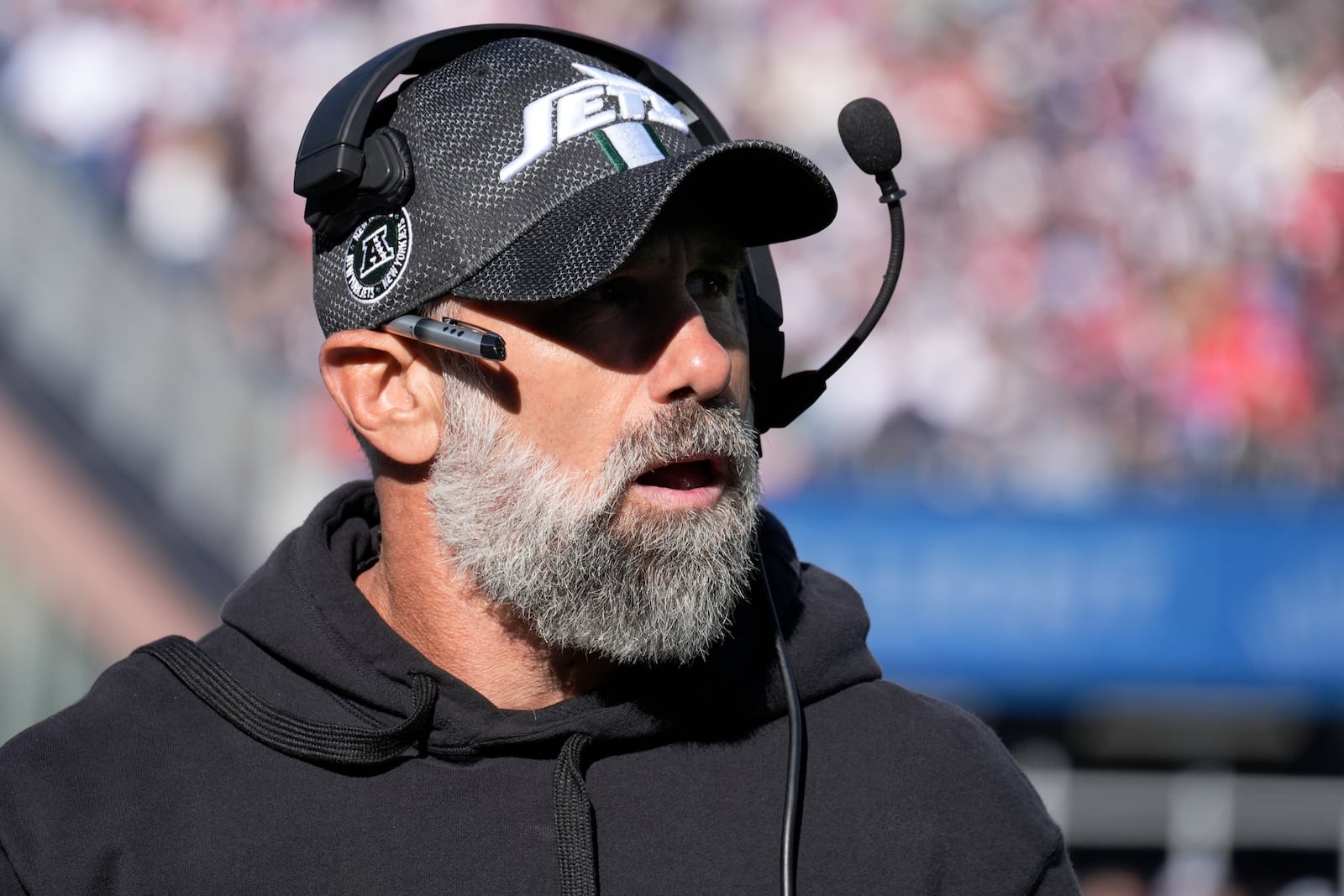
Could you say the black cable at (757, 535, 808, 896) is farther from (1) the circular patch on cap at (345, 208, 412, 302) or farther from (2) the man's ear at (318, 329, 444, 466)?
(1) the circular patch on cap at (345, 208, 412, 302)

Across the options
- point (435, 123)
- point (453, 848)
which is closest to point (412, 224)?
point (435, 123)

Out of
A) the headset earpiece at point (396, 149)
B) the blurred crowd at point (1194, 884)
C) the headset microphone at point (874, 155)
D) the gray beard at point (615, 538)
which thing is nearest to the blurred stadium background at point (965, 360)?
the blurred crowd at point (1194, 884)

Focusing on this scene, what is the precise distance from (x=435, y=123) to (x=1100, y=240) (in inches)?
227

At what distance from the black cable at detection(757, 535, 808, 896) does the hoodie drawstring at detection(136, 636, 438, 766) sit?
39cm

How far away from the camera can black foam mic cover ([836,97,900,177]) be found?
180 cm

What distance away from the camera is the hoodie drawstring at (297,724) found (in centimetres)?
164

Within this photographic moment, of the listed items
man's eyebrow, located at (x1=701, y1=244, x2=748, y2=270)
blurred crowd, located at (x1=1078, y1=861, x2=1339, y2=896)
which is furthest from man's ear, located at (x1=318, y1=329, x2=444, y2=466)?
blurred crowd, located at (x1=1078, y1=861, x2=1339, y2=896)

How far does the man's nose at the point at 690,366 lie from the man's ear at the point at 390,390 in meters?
0.28

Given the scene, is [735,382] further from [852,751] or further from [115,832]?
[115,832]

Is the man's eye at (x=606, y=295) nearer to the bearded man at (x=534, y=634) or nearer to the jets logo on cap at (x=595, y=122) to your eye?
the bearded man at (x=534, y=634)

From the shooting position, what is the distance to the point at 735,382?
5.69 ft

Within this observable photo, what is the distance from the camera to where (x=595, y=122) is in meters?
1.71

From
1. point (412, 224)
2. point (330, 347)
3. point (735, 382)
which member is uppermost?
point (412, 224)

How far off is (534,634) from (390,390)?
328 millimetres
